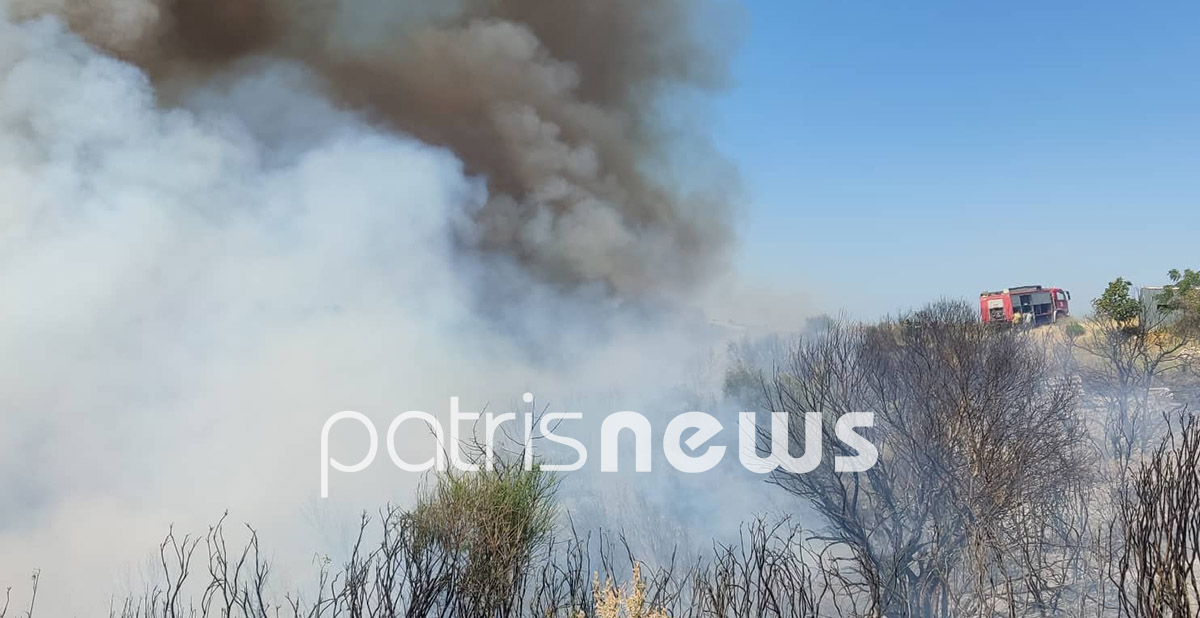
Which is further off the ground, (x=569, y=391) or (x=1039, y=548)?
(x=569, y=391)

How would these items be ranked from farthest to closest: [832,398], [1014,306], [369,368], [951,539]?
[1014,306]
[369,368]
[832,398]
[951,539]

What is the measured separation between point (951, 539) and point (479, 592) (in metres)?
8.23

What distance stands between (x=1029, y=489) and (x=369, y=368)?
18.6 m

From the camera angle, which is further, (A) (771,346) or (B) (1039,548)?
(A) (771,346)

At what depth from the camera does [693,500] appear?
2152cm

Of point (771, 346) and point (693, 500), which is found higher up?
point (771, 346)

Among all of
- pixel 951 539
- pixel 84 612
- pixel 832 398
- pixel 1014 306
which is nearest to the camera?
pixel 951 539

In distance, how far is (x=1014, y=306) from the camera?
26.6 m

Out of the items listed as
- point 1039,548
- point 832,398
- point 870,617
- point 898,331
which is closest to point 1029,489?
point 1039,548

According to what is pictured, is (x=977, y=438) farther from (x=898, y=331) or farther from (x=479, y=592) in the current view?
(x=479, y=592)

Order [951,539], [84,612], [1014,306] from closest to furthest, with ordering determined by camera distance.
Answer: [951,539]
[84,612]
[1014,306]

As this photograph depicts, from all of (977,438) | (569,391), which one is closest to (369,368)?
(569,391)

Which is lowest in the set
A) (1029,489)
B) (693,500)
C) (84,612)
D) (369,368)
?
(84,612)

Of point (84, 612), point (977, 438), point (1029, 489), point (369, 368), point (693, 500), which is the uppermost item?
point (369, 368)
